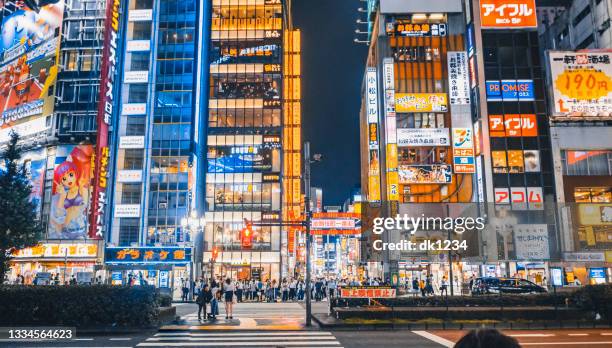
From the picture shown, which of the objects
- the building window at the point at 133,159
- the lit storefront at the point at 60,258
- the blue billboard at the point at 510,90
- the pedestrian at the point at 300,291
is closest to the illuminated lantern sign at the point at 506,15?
the blue billboard at the point at 510,90

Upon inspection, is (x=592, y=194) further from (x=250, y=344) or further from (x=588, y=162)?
(x=250, y=344)

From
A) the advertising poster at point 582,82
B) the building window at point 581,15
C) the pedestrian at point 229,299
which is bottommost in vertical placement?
the pedestrian at point 229,299

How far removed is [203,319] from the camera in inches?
859

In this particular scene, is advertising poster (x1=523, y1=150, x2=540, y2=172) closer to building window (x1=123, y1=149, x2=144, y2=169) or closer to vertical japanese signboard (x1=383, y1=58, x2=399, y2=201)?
vertical japanese signboard (x1=383, y1=58, x2=399, y2=201)

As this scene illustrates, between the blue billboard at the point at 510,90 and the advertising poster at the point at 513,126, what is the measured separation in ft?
7.04

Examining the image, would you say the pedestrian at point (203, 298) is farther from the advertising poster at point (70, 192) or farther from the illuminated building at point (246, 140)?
the illuminated building at point (246, 140)

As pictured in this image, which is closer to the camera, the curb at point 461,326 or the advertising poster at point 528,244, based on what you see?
the curb at point 461,326

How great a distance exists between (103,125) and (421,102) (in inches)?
1434

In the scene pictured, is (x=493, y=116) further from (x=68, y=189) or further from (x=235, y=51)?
(x=68, y=189)

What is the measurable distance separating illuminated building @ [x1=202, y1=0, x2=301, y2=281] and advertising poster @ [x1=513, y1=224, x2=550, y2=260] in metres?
32.4

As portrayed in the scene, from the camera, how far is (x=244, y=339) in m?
15.9

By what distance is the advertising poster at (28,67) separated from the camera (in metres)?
59.3

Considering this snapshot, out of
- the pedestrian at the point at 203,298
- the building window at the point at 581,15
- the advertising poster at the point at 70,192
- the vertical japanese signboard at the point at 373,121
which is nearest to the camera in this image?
the pedestrian at the point at 203,298

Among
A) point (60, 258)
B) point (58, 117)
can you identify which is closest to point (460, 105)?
point (58, 117)
